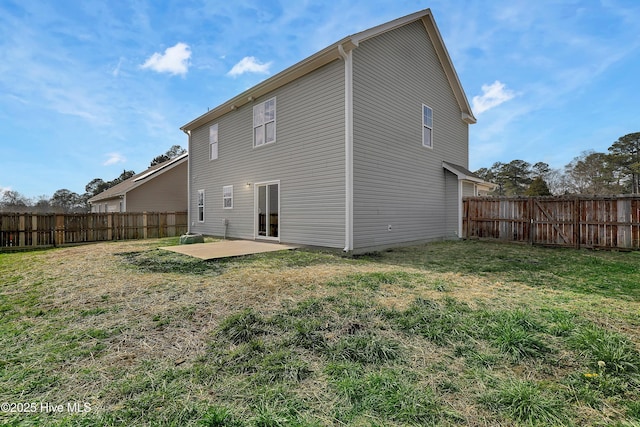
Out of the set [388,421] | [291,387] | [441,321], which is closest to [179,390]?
[291,387]

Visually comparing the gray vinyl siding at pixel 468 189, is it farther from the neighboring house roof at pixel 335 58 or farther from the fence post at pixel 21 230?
the fence post at pixel 21 230

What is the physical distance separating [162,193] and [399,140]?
Result: 16.3m

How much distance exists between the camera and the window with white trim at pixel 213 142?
12680 mm

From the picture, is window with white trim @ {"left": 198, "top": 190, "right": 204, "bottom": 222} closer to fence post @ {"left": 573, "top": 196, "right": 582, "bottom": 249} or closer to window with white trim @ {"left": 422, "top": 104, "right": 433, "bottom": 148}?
window with white trim @ {"left": 422, "top": 104, "right": 433, "bottom": 148}

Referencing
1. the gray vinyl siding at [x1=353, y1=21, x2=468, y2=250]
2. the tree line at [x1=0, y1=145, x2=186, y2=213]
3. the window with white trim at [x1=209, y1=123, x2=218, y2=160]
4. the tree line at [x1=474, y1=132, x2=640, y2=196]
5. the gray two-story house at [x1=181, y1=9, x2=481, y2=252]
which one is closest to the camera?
the gray two-story house at [x1=181, y1=9, x2=481, y2=252]

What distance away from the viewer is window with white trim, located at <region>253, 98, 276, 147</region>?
9.83 metres

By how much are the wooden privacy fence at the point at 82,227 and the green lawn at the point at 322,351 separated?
809 cm

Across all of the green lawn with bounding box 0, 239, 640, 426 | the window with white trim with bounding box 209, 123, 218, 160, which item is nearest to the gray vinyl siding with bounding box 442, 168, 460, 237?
the green lawn with bounding box 0, 239, 640, 426

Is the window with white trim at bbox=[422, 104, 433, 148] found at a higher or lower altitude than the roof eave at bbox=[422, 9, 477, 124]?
lower

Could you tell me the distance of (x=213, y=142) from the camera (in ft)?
42.3

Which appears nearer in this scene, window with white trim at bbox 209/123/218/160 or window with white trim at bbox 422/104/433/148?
window with white trim at bbox 422/104/433/148

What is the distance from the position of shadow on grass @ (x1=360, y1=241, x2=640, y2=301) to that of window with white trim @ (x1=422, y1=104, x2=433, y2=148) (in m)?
4.10

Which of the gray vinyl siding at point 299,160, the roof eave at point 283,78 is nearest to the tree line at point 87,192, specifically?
the roof eave at point 283,78

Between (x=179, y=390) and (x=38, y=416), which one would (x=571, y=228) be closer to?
(x=179, y=390)
